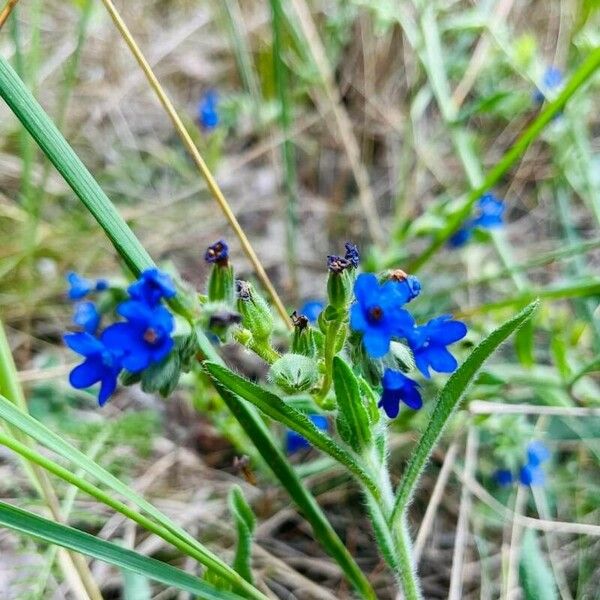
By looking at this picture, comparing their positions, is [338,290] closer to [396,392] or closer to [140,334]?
[396,392]

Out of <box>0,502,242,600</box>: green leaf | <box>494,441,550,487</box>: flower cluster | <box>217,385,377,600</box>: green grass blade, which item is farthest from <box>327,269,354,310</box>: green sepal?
<box>494,441,550,487</box>: flower cluster

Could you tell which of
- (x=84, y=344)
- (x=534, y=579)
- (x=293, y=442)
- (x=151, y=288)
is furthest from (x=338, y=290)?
(x=293, y=442)

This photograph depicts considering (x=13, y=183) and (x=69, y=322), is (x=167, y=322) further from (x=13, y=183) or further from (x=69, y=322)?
(x=13, y=183)

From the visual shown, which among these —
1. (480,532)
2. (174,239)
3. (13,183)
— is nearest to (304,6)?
(174,239)

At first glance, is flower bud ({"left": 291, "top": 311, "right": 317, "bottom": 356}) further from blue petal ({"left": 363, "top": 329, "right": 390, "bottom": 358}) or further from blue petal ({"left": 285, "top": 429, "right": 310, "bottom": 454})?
blue petal ({"left": 285, "top": 429, "right": 310, "bottom": 454})

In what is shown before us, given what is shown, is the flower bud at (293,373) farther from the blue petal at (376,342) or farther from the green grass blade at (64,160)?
the green grass blade at (64,160)

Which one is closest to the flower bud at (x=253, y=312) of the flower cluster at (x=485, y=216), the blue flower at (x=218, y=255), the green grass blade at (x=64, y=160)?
the blue flower at (x=218, y=255)
